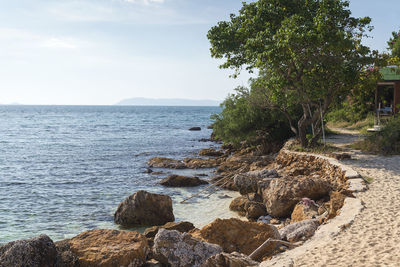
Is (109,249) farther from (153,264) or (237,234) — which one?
(237,234)

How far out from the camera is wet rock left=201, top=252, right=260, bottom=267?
23.0 ft

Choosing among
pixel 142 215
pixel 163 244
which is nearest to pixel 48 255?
pixel 163 244

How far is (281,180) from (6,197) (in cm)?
1255

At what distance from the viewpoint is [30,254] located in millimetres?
7117

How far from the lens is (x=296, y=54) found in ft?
56.0

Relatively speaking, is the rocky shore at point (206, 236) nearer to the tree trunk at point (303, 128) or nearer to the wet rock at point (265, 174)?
the wet rock at point (265, 174)

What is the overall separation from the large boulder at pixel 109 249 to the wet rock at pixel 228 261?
1521 mm

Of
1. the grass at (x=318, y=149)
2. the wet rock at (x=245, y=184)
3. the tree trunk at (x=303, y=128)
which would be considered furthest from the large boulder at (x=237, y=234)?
the tree trunk at (x=303, y=128)

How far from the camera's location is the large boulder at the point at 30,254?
703 centimetres

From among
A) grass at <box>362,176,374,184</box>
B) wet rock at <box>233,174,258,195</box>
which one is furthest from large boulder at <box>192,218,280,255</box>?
wet rock at <box>233,174,258,195</box>

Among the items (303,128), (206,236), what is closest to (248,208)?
(206,236)

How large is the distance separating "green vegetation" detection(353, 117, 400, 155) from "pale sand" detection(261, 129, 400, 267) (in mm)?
7495

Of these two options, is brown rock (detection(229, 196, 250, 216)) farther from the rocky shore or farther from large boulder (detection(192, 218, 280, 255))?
large boulder (detection(192, 218, 280, 255))

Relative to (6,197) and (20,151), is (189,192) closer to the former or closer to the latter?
(6,197)
